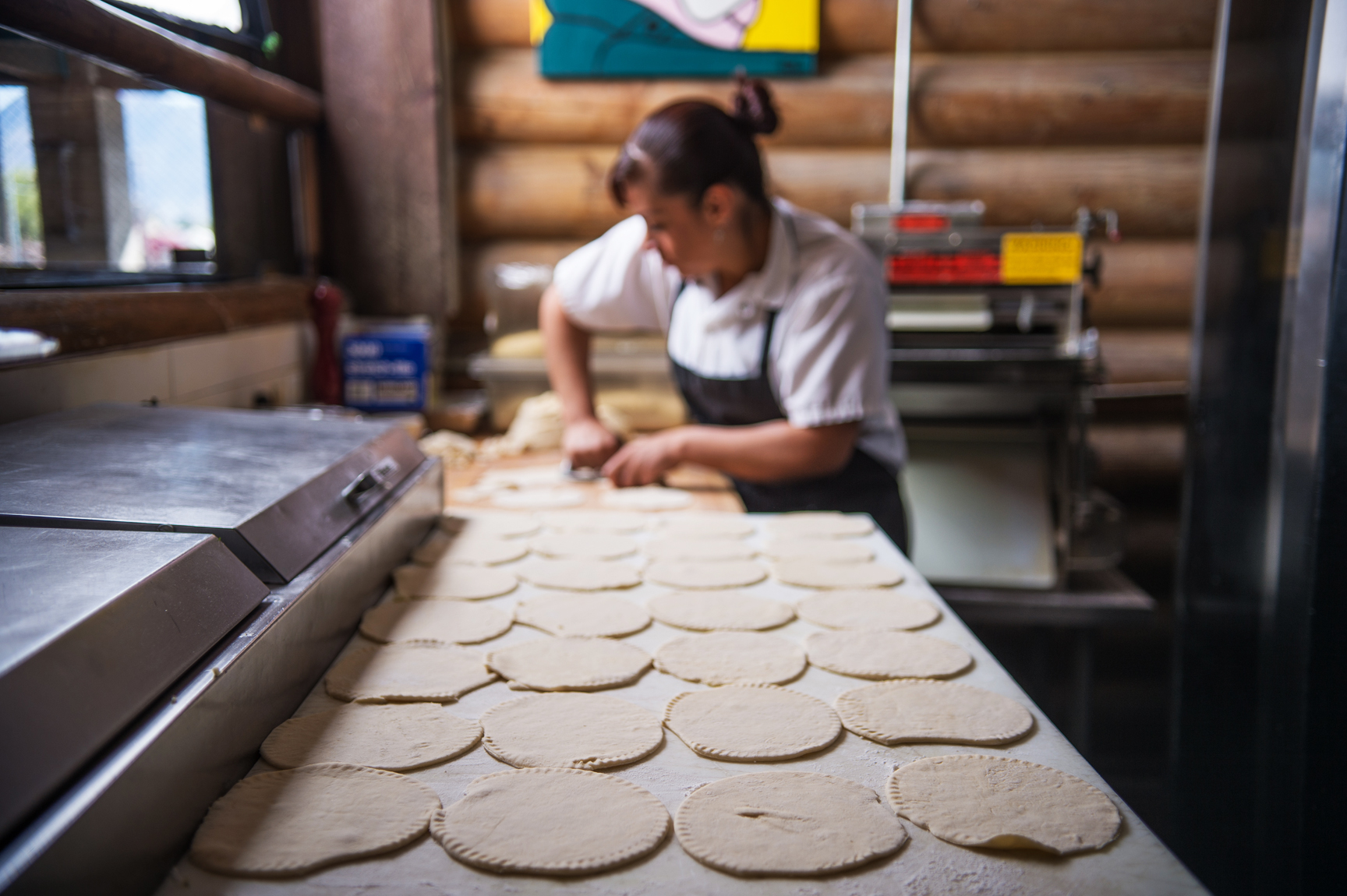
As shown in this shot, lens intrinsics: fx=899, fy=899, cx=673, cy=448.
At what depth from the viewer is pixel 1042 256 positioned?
2.62 metres

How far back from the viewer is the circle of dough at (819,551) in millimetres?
1501

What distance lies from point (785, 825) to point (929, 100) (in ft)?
9.23

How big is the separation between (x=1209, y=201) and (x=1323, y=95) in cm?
40

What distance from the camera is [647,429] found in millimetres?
2709

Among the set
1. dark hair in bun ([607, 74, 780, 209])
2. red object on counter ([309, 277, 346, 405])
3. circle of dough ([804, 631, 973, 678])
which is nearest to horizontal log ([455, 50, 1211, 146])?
red object on counter ([309, 277, 346, 405])

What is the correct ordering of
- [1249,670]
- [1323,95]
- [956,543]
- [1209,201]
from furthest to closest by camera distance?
[956,543] → [1209,201] → [1249,670] → [1323,95]

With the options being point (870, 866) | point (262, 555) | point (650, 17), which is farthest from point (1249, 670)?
point (650, 17)

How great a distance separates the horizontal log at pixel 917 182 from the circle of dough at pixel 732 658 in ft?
7.34

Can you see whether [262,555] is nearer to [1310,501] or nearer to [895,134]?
[1310,501]

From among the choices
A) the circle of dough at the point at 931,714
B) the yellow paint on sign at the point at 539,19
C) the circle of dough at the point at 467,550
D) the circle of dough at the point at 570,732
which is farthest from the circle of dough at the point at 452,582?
the yellow paint on sign at the point at 539,19

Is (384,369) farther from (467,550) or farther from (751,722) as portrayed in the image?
(751,722)

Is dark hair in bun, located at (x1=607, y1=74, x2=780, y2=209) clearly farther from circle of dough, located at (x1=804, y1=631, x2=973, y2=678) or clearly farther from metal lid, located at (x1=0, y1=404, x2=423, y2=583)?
circle of dough, located at (x1=804, y1=631, x2=973, y2=678)

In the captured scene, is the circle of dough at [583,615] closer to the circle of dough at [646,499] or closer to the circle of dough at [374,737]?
the circle of dough at [374,737]

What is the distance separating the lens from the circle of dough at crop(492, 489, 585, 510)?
1881 mm
